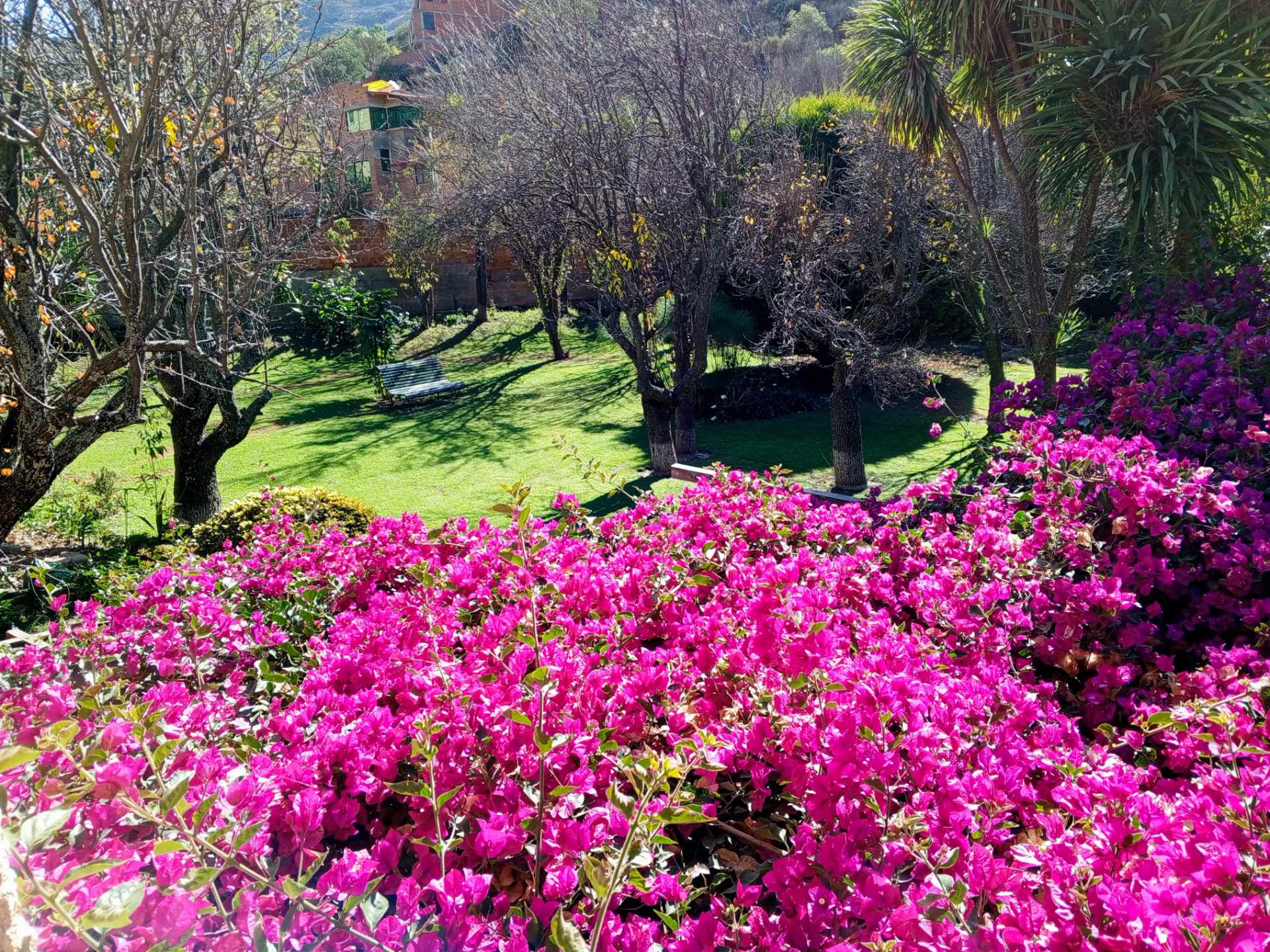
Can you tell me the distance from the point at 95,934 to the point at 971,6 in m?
8.49

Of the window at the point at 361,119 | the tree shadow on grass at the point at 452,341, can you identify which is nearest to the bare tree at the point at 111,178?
the tree shadow on grass at the point at 452,341

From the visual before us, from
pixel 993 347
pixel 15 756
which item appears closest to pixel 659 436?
pixel 993 347

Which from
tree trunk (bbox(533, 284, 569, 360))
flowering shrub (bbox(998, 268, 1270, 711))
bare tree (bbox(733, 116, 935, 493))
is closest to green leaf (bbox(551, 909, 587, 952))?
flowering shrub (bbox(998, 268, 1270, 711))

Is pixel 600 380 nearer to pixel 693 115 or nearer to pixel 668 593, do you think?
pixel 693 115

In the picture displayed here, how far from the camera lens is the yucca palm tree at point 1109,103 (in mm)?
6117

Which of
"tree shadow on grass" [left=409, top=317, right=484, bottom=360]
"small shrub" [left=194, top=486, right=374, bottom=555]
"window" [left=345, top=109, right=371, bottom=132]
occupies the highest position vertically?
"window" [left=345, top=109, right=371, bottom=132]

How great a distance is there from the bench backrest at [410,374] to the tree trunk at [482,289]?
5.38 m

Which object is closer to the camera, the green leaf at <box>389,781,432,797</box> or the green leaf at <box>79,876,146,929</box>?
the green leaf at <box>79,876,146,929</box>

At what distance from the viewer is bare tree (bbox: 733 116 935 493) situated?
9328mm

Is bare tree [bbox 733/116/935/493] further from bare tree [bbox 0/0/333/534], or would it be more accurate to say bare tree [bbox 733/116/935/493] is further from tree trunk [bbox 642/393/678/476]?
bare tree [bbox 0/0/333/534]

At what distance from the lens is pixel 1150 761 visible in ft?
6.91

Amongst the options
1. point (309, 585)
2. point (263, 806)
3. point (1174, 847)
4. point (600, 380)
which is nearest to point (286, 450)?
point (600, 380)

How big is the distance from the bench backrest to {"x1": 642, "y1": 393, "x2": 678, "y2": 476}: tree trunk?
6.73 meters

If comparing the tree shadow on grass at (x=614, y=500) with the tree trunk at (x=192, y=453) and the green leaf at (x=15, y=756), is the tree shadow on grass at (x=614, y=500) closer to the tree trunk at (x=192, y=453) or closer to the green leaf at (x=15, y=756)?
the tree trunk at (x=192, y=453)
